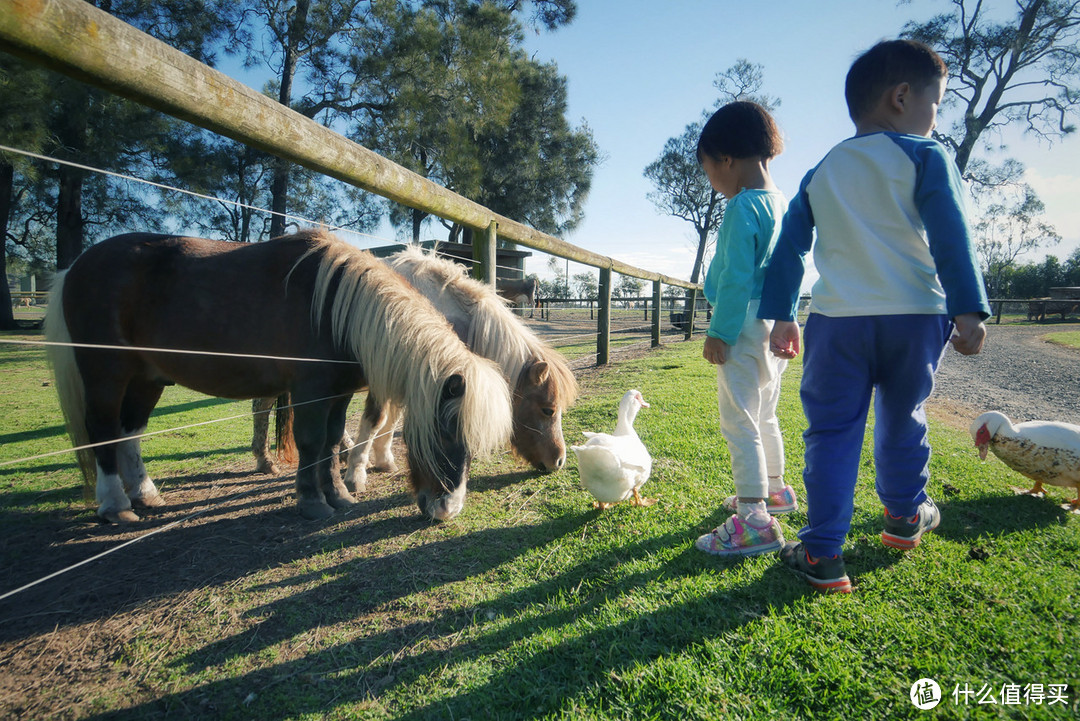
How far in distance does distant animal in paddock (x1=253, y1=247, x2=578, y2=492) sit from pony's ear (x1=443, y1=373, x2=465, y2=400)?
68 cm

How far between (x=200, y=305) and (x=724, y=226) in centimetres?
287

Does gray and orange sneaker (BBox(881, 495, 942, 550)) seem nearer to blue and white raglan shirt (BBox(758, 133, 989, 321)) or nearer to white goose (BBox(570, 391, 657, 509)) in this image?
blue and white raglan shirt (BBox(758, 133, 989, 321))

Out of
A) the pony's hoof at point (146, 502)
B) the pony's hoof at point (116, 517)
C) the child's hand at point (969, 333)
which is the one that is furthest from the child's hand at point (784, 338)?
the pony's hoof at point (146, 502)

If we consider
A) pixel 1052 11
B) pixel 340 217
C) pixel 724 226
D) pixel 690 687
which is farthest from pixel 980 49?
pixel 690 687

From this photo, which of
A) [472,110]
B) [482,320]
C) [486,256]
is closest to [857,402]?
[482,320]

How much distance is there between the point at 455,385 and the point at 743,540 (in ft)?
4.98

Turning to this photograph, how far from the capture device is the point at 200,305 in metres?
2.74

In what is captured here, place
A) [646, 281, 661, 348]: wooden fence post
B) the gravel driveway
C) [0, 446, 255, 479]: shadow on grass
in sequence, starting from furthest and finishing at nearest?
[646, 281, 661, 348]: wooden fence post → the gravel driveway → [0, 446, 255, 479]: shadow on grass

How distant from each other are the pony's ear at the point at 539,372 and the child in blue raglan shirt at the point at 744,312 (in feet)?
3.81

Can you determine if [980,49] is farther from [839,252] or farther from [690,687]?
[690,687]

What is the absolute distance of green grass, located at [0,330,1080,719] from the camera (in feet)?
4.48

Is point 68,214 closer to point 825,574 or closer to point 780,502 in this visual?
point 780,502

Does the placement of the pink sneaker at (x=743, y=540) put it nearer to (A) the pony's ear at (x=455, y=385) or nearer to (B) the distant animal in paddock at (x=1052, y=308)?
(A) the pony's ear at (x=455, y=385)

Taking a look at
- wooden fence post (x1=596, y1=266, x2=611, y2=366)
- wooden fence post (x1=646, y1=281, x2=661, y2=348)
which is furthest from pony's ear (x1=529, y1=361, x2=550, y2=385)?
wooden fence post (x1=646, y1=281, x2=661, y2=348)
